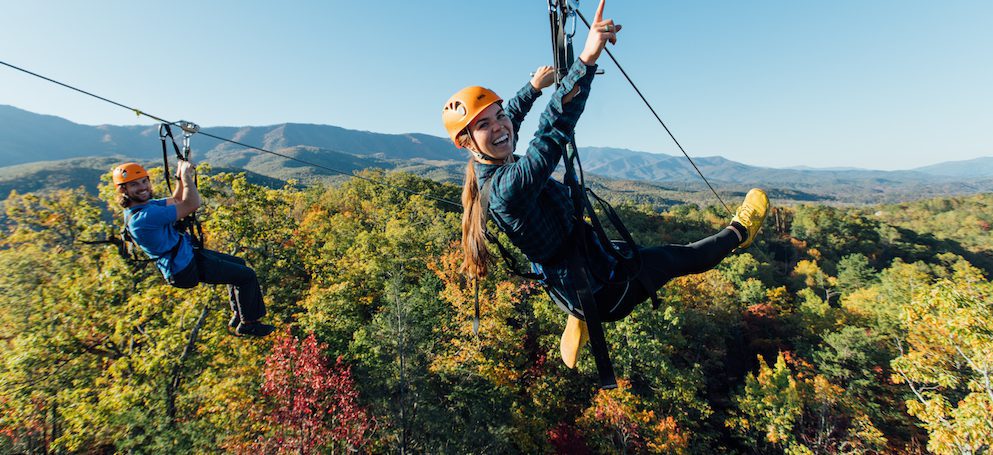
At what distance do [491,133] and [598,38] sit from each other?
736mm

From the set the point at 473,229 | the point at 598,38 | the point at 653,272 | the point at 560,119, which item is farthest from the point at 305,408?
the point at 598,38

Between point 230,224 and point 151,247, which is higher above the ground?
point 151,247

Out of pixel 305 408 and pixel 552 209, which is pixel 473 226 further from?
pixel 305 408

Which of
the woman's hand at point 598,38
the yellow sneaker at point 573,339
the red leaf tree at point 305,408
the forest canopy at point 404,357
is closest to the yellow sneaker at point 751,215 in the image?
the yellow sneaker at point 573,339

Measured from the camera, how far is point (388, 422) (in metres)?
15.3

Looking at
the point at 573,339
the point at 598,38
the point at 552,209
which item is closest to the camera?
the point at 598,38

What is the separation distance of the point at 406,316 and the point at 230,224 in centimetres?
776

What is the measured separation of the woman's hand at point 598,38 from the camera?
79.4 inches

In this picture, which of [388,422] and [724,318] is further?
[724,318]

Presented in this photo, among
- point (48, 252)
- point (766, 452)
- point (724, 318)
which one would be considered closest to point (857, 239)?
point (724, 318)

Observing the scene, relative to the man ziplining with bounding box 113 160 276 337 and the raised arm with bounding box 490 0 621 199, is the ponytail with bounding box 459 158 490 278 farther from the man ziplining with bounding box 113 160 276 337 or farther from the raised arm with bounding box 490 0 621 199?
the man ziplining with bounding box 113 160 276 337

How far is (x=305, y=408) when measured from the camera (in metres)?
13.3

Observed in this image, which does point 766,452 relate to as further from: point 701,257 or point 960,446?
point 701,257

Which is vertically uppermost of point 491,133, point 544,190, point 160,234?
point 491,133
